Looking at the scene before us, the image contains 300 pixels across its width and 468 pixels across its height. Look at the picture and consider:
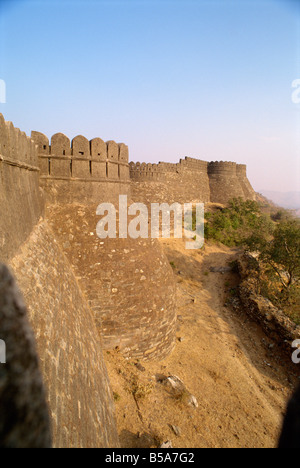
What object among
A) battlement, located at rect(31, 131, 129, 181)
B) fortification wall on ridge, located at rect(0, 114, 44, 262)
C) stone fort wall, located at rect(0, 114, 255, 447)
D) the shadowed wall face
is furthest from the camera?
battlement, located at rect(31, 131, 129, 181)

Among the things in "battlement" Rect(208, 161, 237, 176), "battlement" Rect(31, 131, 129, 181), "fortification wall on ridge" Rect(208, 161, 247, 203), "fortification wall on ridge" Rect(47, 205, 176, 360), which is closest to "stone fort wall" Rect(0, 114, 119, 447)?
"fortification wall on ridge" Rect(47, 205, 176, 360)

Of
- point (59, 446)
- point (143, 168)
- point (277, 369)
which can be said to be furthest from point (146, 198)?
point (59, 446)

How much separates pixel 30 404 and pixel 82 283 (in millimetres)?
3777

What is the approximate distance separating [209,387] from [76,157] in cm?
707

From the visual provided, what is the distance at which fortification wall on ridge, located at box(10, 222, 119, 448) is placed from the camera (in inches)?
109

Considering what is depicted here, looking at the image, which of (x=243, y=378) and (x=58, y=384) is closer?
(x=58, y=384)

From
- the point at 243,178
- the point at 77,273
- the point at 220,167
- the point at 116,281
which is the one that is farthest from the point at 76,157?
the point at 243,178

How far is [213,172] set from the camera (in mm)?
29047

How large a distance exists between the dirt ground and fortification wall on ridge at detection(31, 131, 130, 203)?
406 centimetres

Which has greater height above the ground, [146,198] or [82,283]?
[146,198]

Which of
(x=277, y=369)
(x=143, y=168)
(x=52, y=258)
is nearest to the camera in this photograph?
(x=52, y=258)

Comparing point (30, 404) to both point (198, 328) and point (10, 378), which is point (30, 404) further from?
point (198, 328)

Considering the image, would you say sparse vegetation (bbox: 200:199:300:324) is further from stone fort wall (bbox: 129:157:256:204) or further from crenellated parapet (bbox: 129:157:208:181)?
crenellated parapet (bbox: 129:157:208:181)
